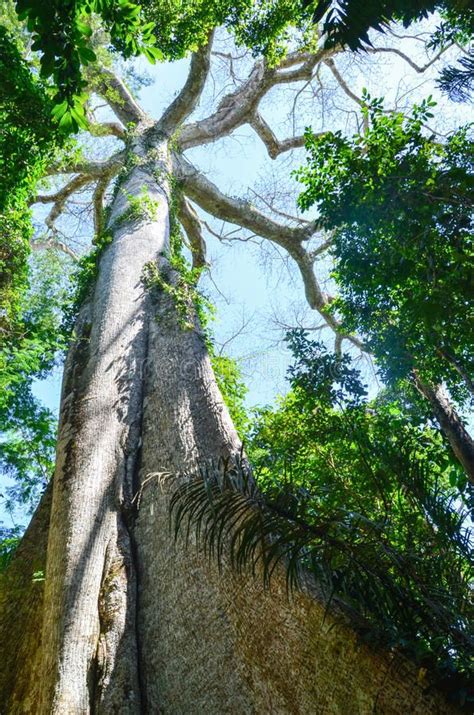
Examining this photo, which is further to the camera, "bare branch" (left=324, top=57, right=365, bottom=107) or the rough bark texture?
"bare branch" (left=324, top=57, right=365, bottom=107)

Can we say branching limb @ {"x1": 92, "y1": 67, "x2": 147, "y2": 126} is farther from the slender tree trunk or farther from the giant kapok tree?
the slender tree trunk

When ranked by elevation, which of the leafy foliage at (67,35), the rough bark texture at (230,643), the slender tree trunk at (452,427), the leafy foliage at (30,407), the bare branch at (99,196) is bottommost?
the rough bark texture at (230,643)

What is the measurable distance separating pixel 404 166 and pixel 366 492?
9.81 ft

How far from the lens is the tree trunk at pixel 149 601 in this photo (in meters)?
2.05

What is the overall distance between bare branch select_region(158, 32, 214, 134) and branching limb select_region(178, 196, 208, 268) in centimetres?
146

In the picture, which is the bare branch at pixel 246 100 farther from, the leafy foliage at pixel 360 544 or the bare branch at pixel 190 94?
the leafy foliage at pixel 360 544

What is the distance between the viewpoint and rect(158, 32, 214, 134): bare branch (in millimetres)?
8633

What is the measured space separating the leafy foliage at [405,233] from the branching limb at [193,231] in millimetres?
5574

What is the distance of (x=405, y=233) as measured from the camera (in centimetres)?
381

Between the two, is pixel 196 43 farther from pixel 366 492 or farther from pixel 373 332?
pixel 366 492

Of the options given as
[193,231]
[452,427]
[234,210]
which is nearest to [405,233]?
[452,427]

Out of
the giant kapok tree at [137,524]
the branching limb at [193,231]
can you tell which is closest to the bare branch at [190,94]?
the branching limb at [193,231]

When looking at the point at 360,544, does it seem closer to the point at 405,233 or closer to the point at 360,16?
the point at 360,16

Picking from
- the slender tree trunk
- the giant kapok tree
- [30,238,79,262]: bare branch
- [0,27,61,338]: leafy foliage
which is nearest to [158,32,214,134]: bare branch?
the giant kapok tree
